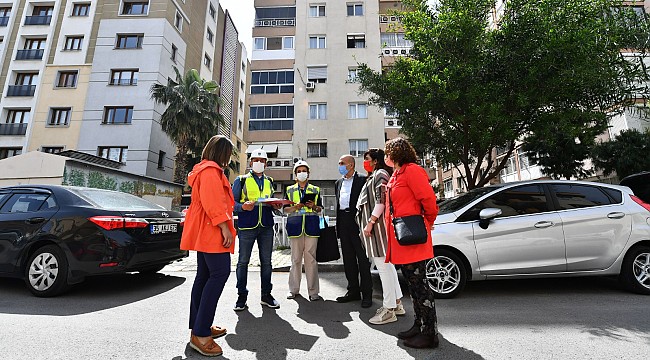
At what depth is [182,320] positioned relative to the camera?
3.66m

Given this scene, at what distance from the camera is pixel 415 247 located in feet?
9.72

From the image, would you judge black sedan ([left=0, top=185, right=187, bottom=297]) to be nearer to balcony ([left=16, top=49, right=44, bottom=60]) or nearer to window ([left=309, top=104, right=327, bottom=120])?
window ([left=309, top=104, right=327, bottom=120])

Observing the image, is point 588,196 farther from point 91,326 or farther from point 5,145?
point 5,145

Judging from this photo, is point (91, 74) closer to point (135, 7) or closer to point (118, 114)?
point (118, 114)

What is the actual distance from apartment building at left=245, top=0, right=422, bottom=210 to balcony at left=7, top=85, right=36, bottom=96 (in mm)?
16982

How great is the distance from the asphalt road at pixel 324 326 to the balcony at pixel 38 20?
102 ft

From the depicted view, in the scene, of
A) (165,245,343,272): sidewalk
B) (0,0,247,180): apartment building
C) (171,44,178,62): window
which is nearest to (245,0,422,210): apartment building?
(171,44,178,62): window

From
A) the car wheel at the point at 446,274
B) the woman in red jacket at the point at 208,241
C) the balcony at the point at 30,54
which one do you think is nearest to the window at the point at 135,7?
the balcony at the point at 30,54

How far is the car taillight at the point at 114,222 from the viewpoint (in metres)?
4.34

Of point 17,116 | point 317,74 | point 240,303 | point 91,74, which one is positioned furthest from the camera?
point 17,116

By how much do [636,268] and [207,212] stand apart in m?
5.85

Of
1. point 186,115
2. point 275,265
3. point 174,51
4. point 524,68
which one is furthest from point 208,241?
point 174,51

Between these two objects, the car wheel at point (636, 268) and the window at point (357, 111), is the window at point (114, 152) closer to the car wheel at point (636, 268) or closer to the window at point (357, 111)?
the window at point (357, 111)

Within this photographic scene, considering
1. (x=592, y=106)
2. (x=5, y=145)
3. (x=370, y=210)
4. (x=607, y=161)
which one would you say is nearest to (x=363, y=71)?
(x=592, y=106)
